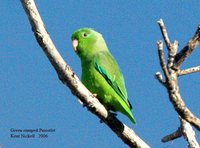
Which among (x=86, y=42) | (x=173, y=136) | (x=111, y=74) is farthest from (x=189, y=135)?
(x=86, y=42)

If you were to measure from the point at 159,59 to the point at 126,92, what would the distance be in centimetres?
220

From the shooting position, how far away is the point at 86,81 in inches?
242

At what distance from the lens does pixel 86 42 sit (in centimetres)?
654

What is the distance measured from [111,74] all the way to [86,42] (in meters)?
0.59

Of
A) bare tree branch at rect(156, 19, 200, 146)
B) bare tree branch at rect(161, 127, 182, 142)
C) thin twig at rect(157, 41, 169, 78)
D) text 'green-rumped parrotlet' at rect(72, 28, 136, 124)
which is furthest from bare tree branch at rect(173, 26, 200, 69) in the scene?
text 'green-rumped parrotlet' at rect(72, 28, 136, 124)

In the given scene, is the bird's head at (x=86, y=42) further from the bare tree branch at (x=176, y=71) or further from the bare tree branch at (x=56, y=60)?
the bare tree branch at (x=176, y=71)

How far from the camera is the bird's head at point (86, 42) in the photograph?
6.49m

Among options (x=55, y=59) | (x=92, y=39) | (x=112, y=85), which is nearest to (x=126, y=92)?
(x=112, y=85)

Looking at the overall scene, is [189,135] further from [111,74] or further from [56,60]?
[56,60]

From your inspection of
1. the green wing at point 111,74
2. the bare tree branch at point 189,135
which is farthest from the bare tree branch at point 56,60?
the green wing at point 111,74

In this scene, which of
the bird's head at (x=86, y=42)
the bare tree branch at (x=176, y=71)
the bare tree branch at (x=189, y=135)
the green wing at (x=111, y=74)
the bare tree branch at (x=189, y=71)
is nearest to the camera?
the bare tree branch at (x=176, y=71)

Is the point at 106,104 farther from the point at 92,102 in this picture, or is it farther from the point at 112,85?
the point at 92,102

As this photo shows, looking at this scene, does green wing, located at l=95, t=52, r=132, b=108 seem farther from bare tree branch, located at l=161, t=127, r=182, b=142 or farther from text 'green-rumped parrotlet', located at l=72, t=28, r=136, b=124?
bare tree branch, located at l=161, t=127, r=182, b=142

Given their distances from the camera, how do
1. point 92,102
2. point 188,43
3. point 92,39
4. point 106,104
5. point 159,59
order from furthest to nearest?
1. point 92,39
2. point 106,104
3. point 92,102
4. point 188,43
5. point 159,59
